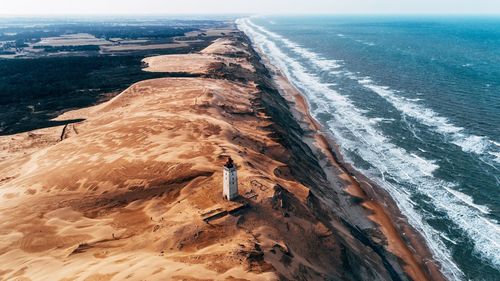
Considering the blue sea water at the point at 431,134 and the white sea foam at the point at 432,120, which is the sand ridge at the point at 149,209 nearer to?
the blue sea water at the point at 431,134

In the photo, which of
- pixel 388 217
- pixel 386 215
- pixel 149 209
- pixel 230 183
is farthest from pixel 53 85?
pixel 388 217

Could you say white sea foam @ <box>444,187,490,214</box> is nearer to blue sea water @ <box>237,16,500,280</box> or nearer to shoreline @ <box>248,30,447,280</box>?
blue sea water @ <box>237,16,500,280</box>

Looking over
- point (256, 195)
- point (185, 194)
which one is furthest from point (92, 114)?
point (256, 195)

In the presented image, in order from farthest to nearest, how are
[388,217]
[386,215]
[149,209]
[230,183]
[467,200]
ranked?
[467,200]
[386,215]
[388,217]
[149,209]
[230,183]

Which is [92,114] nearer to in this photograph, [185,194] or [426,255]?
[185,194]

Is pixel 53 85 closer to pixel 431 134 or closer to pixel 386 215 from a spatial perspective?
Result: pixel 386 215

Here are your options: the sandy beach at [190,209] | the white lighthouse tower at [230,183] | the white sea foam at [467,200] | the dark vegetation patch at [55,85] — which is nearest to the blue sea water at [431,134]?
the white sea foam at [467,200]

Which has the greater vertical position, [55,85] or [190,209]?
[190,209]
